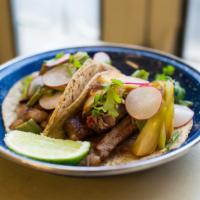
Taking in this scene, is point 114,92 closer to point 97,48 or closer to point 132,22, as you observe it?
point 97,48

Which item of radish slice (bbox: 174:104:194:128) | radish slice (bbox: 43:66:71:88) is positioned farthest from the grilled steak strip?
radish slice (bbox: 43:66:71:88)

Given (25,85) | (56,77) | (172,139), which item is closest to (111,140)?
(172,139)

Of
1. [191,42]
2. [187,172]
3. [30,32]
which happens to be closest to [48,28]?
[30,32]

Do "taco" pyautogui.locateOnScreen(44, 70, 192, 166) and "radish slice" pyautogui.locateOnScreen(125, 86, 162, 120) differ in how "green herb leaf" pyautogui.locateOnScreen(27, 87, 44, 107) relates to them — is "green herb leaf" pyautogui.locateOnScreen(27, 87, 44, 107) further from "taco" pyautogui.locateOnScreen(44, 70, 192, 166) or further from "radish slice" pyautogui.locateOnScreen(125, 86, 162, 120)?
"radish slice" pyautogui.locateOnScreen(125, 86, 162, 120)

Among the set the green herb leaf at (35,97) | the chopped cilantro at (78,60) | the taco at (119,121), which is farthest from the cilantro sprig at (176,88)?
the green herb leaf at (35,97)

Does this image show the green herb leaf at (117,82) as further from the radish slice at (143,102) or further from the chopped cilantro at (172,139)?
the chopped cilantro at (172,139)
